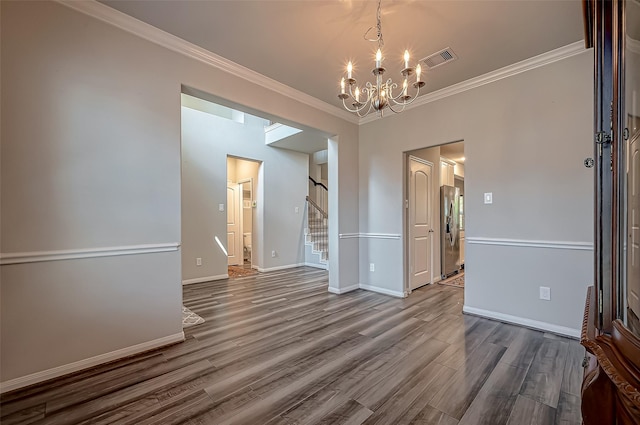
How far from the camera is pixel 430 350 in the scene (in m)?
2.31

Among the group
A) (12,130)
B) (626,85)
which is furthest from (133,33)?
(626,85)

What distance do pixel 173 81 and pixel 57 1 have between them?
82cm

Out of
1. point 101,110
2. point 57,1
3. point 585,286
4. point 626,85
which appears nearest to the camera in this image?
point 626,85

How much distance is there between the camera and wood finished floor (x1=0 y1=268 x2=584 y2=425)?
157 cm

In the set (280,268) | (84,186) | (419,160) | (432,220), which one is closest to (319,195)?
(280,268)

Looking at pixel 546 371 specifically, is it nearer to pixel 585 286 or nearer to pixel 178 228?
pixel 585 286

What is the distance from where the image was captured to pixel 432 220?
4.73 metres

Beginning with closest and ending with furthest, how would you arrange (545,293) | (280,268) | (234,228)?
(545,293) < (280,268) < (234,228)

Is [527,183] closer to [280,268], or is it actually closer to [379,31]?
[379,31]

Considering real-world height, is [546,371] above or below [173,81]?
below

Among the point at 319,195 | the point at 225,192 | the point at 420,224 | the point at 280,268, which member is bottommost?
the point at 280,268

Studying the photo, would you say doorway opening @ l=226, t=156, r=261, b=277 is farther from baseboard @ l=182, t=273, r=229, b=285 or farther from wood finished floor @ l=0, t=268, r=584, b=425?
wood finished floor @ l=0, t=268, r=584, b=425

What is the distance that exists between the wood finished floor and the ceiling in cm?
266

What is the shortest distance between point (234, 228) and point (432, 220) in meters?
4.62
